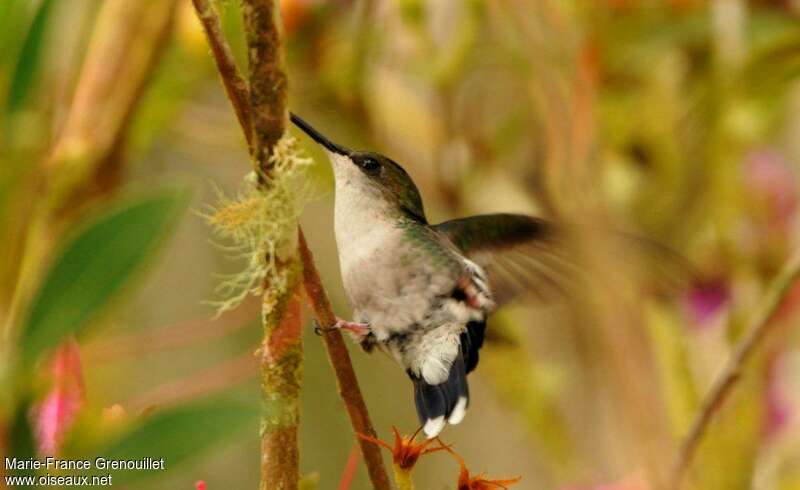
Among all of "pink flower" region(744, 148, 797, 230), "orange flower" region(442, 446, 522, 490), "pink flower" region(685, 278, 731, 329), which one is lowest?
"pink flower" region(685, 278, 731, 329)

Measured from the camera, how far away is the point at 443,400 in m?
0.98

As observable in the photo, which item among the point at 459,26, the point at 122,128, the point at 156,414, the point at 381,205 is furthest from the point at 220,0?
the point at 459,26

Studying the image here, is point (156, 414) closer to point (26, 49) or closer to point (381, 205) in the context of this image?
point (26, 49)

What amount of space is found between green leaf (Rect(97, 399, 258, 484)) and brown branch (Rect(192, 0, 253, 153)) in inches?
5.8

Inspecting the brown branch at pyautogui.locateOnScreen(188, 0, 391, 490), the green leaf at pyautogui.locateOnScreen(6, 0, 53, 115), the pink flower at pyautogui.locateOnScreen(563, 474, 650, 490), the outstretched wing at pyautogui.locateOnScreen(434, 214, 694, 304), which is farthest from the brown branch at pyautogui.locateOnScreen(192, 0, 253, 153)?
the pink flower at pyautogui.locateOnScreen(563, 474, 650, 490)

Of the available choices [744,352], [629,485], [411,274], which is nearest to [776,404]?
[629,485]

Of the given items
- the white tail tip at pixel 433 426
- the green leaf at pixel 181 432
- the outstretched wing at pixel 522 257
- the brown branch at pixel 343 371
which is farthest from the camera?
the outstretched wing at pixel 522 257

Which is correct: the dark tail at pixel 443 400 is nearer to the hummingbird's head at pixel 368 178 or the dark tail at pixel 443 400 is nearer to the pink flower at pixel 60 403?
the hummingbird's head at pixel 368 178

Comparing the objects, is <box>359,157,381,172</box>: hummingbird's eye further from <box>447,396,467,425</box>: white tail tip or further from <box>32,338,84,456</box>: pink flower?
<box>32,338,84,456</box>: pink flower

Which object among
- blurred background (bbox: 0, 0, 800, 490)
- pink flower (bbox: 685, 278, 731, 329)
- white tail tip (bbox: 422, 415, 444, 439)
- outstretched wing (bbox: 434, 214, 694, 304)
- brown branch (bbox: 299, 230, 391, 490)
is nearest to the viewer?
brown branch (bbox: 299, 230, 391, 490)

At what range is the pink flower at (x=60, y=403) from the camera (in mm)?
599

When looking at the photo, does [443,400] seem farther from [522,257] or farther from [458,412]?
[522,257]

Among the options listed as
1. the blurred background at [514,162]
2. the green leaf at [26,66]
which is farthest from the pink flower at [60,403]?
the blurred background at [514,162]

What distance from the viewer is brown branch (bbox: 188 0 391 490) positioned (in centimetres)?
56
